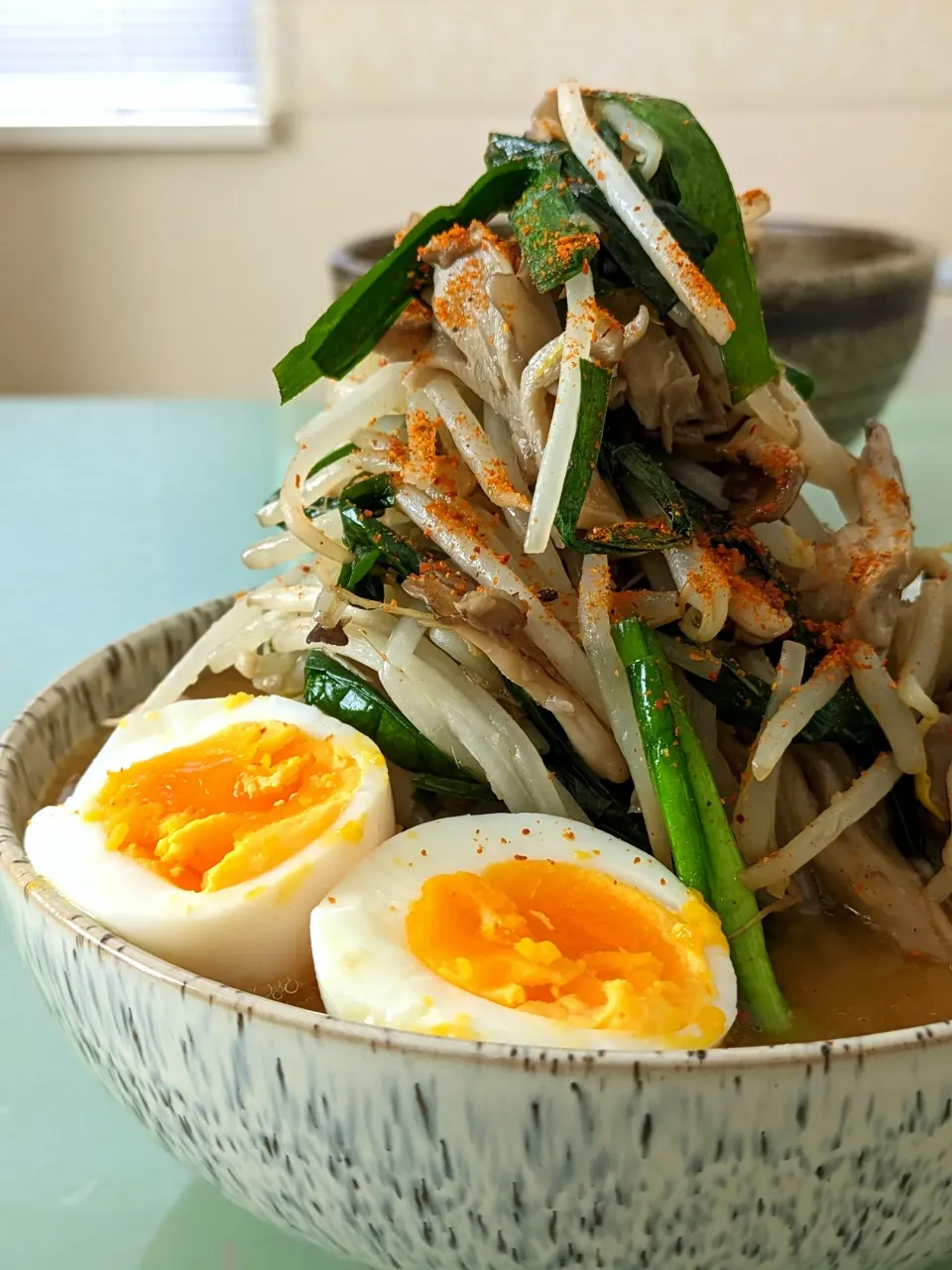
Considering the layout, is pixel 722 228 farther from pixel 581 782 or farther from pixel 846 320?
pixel 846 320

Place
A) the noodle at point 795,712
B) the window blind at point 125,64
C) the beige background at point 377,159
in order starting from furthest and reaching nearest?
the window blind at point 125,64 → the beige background at point 377,159 → the noodle at point 795,712

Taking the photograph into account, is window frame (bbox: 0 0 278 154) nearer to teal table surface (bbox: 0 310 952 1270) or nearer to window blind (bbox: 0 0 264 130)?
window blind (bbox: 0 0 264 130)

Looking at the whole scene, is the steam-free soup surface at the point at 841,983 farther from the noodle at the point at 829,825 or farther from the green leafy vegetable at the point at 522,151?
the green leafy vegetable at the point at 522,151

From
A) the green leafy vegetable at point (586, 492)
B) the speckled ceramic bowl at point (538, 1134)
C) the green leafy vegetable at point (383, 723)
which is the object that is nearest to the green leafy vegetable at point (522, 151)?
the green leafy vegetable at point (586, 492)

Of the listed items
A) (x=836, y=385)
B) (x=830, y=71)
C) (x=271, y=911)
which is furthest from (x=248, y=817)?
(x=830, y=71)

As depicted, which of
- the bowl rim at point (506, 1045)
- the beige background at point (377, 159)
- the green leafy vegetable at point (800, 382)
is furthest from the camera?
the beige background at point (377, 159)

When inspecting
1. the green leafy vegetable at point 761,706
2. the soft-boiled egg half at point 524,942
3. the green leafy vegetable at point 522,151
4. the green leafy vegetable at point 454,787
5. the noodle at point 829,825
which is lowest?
the noodle at point 829,825
